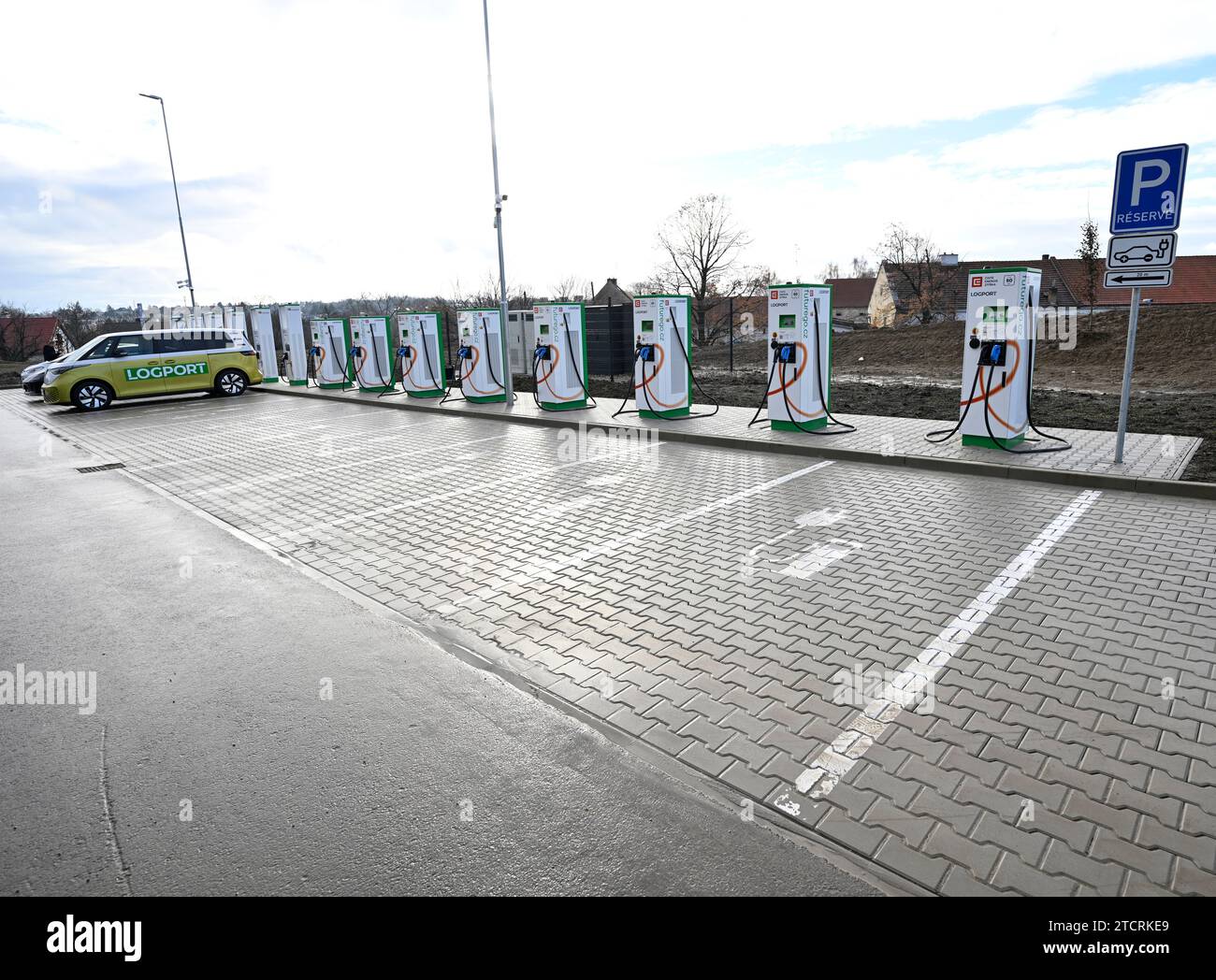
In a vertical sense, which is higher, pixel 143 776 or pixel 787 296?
pixel 787 296

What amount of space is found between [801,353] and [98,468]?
34.8ft

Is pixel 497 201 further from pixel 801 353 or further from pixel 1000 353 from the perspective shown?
pixel 1000 353

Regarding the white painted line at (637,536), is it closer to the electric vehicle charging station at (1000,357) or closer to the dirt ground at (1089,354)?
the electric vehicle charging station at (1000,357)

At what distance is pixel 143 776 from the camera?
3660 millimetres

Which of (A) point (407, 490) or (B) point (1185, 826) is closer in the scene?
(B) point (1185, 826)

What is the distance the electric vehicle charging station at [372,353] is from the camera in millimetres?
19688

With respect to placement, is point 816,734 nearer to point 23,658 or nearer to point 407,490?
point 23,658

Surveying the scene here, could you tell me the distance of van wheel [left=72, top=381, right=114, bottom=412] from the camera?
18.9 meters

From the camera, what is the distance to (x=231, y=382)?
21609mm

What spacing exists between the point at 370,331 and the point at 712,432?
37.7 ft

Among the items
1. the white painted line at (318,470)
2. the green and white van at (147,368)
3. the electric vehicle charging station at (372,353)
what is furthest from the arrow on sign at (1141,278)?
the green and white van at (147,368)

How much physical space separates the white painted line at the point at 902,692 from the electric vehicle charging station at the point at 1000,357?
3.85m

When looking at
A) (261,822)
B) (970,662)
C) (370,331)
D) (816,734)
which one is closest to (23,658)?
(261,822)

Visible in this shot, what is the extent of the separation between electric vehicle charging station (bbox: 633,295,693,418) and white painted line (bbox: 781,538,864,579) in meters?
6.78
